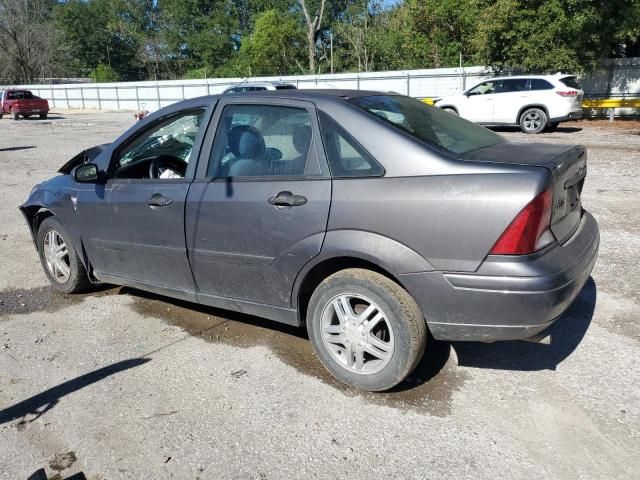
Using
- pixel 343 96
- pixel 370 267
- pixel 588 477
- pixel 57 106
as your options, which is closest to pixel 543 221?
pixel 370 267

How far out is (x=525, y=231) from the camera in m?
2.73

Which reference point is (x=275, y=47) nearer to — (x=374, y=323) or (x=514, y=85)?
(x=514, y=85)

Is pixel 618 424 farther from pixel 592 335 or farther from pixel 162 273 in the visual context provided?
pixel 162 273

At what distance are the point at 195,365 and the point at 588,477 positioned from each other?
2337mm

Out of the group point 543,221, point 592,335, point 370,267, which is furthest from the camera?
point 592,335

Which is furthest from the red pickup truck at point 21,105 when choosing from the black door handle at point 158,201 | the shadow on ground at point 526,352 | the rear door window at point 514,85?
the shadow on ground at point 526,352

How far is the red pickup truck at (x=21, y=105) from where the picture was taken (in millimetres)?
32906

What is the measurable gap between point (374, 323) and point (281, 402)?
0.70 m

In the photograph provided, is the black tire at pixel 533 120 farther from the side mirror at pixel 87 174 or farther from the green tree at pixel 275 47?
the green tree at pixel 275 47

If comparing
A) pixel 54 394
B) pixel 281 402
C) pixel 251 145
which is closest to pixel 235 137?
pixel 251 145

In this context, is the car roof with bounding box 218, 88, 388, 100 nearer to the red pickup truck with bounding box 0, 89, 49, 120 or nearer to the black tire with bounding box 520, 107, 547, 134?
the black tire with bounding box 520, 107, 547, 134

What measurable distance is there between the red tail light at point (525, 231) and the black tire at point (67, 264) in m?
3.53

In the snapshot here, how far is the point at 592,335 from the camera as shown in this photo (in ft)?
12.6

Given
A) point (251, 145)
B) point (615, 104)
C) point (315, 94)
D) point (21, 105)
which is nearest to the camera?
point (315, 94)
